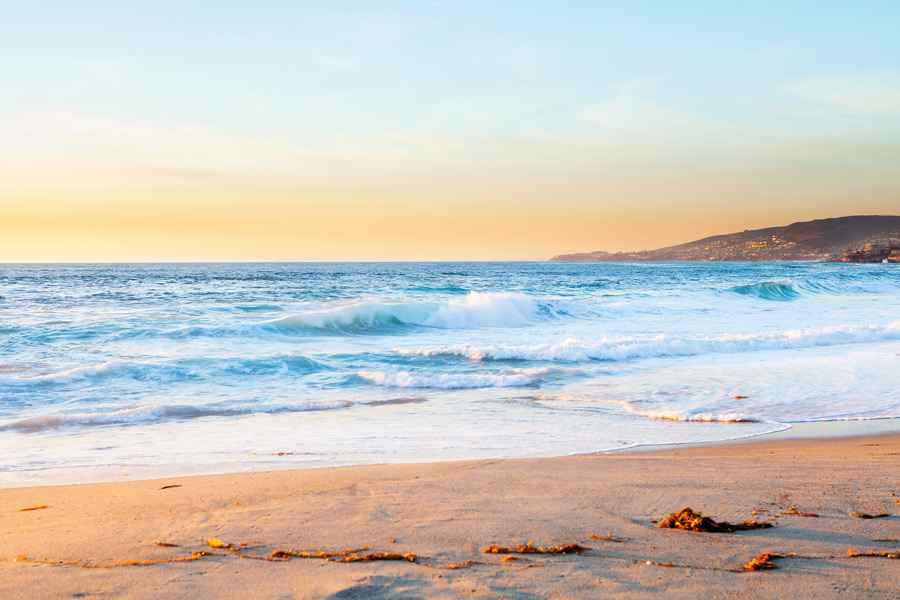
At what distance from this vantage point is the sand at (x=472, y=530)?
245 centimetres

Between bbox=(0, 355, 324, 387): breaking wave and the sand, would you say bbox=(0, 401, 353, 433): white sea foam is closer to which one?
bbox=(0, 355, 324, 387): breaking wave

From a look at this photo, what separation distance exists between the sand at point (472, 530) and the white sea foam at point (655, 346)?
757 centimetres

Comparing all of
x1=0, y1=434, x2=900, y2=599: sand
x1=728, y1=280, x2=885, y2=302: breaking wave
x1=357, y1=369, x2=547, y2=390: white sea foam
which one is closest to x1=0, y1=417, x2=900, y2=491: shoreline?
x1=0, y1=434, x2=900, y2=599: sand

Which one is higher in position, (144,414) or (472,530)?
(472,530)

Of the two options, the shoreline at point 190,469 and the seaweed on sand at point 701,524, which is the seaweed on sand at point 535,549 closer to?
the seaweed on sand at point 701,524

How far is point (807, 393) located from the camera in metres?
8.43

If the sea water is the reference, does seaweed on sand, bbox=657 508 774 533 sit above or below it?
above

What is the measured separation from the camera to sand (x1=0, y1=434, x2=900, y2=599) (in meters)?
2.45

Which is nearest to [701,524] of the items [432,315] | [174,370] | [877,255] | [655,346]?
[174,370]

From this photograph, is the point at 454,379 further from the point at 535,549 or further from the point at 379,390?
the point at 535,549

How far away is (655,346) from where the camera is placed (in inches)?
520

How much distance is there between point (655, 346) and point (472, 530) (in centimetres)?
1105

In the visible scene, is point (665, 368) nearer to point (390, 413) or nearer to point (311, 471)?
point (390, 413)

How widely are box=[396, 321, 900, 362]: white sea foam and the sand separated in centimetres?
757
